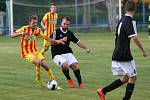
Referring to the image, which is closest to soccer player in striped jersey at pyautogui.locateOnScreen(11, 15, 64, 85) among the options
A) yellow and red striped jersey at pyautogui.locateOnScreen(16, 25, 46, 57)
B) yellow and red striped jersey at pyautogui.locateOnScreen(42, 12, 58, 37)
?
yellow and red striped jersey at pyautogui.locateOnScreen(16, 25, 46, 57)

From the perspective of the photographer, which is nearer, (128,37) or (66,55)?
(128,37)

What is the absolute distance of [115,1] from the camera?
45.9 m

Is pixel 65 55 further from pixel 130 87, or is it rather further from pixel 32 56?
pixel 130 87

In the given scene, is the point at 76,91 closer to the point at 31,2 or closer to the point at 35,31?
the point at 35,31

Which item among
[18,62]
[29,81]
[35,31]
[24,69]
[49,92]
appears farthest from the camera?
[18,62]

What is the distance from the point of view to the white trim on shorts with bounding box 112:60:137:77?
10844 millimetres

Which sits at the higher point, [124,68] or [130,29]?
[130,29]

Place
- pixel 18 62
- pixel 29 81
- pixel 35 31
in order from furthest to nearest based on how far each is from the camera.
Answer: pixel 18 62 → pixel 29 81 → pixel 35 31

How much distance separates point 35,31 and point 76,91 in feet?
6.41

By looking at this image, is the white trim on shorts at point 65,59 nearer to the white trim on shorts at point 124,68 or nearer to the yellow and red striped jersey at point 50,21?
the white trim on shorts at point 124,68

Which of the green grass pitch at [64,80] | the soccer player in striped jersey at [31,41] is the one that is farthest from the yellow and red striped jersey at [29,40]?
the green grass pitch at [64,80]

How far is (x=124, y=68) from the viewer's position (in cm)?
1087

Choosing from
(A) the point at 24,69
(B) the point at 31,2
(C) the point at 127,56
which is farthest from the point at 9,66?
(B) the point at 31,2

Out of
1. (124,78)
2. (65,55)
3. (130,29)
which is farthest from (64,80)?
(130,29)
